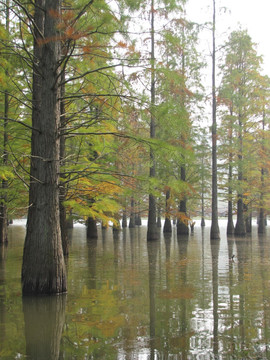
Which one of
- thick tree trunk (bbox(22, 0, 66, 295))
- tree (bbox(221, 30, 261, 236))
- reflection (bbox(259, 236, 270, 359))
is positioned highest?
tree (bbox(221, 30, 261, 236))

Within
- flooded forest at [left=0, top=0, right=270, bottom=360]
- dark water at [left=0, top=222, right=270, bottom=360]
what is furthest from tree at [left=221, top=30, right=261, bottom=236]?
dark water at [left=0, top=222, right=270, bottom=360]

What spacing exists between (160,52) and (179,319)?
18.4m

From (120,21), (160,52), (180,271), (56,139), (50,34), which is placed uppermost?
(160,52)

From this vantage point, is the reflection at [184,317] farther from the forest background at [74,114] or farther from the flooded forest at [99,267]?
the forest background at [74,114]

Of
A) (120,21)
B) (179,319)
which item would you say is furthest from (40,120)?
(179,319)

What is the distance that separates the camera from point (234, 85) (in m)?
25.9

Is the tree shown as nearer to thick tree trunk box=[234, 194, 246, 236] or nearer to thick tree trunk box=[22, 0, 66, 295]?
thick tree trunk box=[234, 194, 246, 236]

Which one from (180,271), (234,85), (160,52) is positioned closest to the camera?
(180,271)

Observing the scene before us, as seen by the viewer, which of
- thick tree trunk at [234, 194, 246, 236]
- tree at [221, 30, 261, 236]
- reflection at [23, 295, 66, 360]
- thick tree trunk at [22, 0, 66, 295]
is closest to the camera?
reflection at [23, 295, 66, 360]

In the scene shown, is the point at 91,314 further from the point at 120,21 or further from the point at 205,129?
the point at 205,129

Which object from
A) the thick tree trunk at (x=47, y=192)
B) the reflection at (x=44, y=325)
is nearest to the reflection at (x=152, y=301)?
the reflection at (x=44, y=325)

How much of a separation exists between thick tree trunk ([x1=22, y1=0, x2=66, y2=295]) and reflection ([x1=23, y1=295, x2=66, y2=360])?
14.4 inches

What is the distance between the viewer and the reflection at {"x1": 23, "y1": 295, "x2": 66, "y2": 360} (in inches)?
178

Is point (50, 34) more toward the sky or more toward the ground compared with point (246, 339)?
more toward the sky
